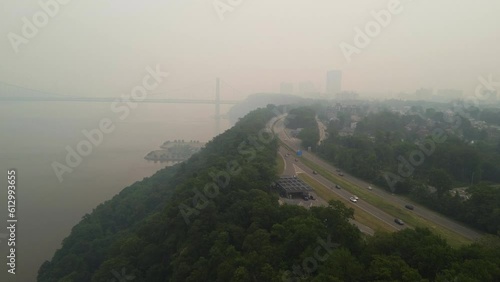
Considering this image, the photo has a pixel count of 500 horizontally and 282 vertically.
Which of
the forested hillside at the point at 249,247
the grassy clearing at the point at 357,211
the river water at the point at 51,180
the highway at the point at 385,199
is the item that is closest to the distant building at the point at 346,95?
the river water at the point at 51,180

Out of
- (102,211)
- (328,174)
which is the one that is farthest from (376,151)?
(102,211)

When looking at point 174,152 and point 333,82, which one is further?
point 333,82

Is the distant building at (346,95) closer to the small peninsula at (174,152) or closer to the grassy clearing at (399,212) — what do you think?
the small peninsula at (174,152)

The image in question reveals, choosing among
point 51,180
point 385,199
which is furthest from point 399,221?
point 51,180

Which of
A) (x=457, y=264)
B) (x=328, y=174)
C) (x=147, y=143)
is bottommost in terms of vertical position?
(x=147, y=143)

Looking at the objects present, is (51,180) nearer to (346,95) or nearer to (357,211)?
(357,211)

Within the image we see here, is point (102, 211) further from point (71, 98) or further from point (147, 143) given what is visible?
point (71, 98)
